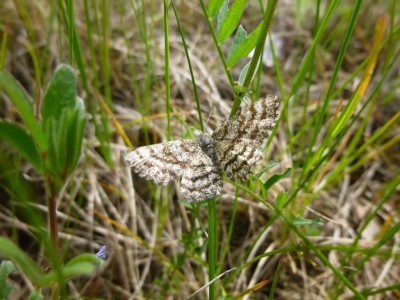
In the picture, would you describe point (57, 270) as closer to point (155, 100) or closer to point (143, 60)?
point (155, 100)

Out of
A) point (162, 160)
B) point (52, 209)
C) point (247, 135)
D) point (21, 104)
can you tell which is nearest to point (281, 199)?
point (247, 135)

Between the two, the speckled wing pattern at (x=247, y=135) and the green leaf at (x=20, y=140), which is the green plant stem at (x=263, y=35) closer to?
the speckled wing pattern at (x=247, y=135)

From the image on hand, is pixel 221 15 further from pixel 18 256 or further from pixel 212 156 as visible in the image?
pixel 18 256

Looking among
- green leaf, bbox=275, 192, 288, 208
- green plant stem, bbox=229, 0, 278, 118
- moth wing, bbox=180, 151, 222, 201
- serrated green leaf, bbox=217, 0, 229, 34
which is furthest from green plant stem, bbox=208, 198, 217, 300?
serrated green leaf, bbox=217, 0, 229, 34

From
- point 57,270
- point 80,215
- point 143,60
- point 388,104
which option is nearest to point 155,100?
point 143,60

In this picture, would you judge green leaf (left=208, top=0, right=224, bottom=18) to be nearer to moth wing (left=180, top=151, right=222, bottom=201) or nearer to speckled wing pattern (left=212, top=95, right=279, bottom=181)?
speckled wing pattern (left=212, top=95, right=279, bottom=181)

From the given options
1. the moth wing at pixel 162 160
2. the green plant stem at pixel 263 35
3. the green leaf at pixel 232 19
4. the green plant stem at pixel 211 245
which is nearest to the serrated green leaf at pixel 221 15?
the green leaf at pixel 232 19
